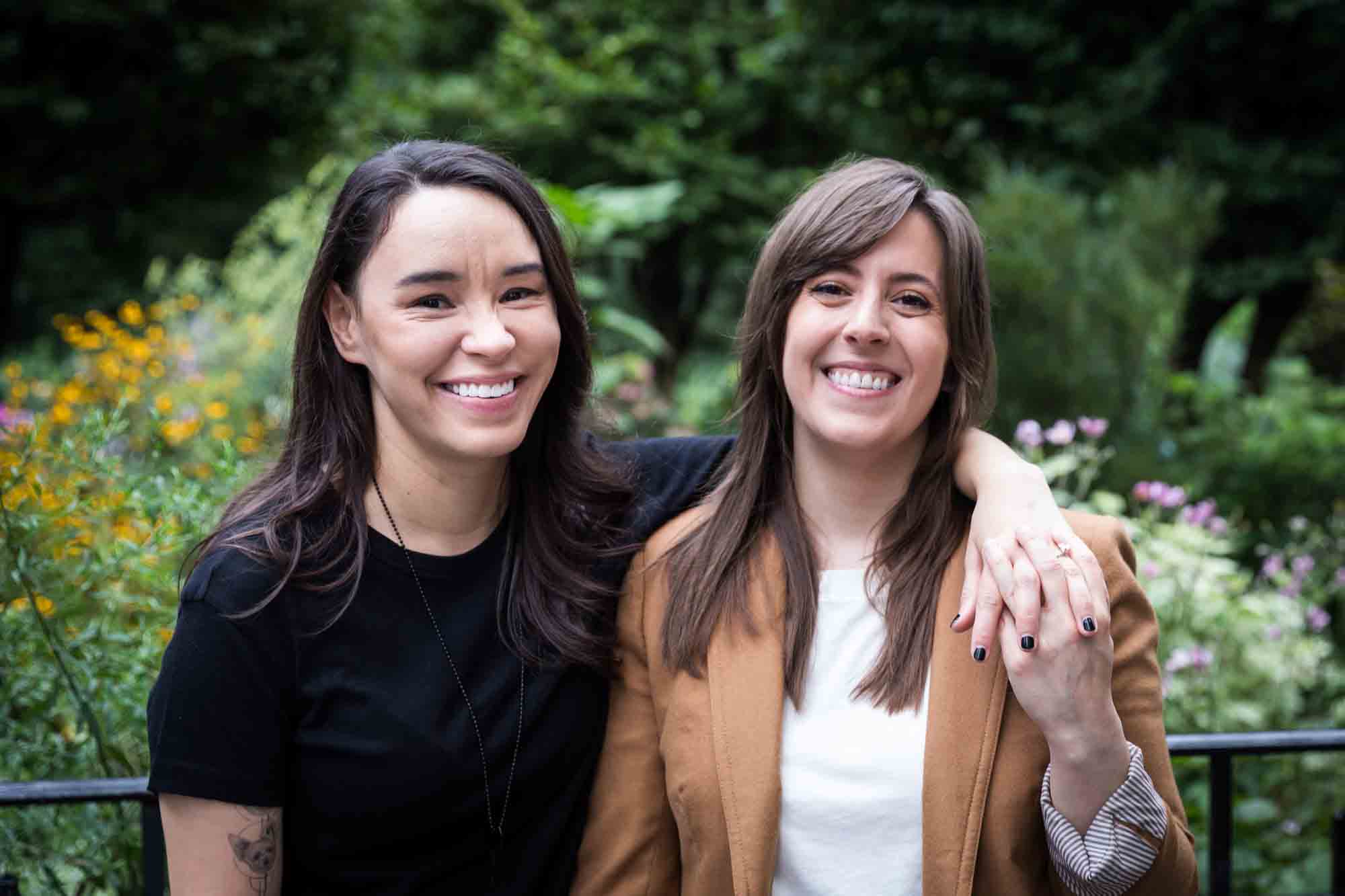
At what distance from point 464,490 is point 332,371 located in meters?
0.32

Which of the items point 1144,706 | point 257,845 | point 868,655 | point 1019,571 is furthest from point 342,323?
point 1144,706

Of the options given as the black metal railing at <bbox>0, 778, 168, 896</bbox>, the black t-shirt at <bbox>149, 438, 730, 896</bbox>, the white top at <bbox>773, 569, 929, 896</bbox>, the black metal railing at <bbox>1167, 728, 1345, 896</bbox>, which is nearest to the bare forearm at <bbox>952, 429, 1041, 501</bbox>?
the white top at <bbox>773, 569, 929, 896</bbox>

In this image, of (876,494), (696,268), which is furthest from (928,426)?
(696,268)

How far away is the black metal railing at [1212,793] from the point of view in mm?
2059

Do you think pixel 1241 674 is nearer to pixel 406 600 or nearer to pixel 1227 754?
pixel 1227 754

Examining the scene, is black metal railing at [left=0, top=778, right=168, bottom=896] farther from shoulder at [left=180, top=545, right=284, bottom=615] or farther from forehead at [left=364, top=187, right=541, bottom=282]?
forehead at [left=364, top=187, right=541, bottom=282]

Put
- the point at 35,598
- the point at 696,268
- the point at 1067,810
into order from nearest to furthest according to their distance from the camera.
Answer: the point at 1067,810 < the point at 35,598 < the point at 696,268

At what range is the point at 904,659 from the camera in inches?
81.4

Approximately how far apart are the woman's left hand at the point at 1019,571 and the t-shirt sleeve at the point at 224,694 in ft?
3.45

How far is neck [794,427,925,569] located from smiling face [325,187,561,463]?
22.3 inches

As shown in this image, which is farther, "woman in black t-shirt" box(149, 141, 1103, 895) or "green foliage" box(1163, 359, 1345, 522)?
"green foliage" box(1163, 359, 1345, 522)

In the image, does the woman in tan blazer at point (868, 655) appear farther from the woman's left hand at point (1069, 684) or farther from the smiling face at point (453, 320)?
the smiling face at point (453, 320)

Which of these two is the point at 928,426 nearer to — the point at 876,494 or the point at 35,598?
the point at 876,494

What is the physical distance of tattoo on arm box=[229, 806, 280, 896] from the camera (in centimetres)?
188
